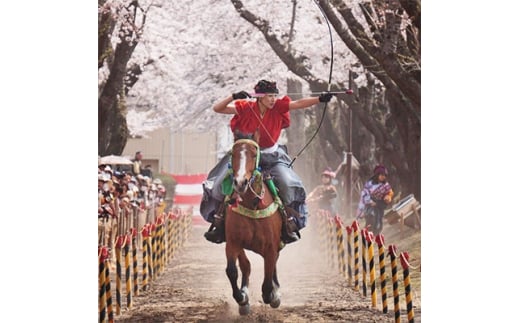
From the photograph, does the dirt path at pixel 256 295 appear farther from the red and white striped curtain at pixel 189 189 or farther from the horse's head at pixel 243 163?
the horse's head at pixel 243 163

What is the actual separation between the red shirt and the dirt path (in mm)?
764

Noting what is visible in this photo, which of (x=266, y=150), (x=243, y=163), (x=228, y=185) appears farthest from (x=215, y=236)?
(x=266, y=150)

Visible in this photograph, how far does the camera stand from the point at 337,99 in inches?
256

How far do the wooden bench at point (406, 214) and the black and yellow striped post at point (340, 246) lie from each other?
360 millimetres

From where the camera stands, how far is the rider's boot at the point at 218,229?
20.9 feet

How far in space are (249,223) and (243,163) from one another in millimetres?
446

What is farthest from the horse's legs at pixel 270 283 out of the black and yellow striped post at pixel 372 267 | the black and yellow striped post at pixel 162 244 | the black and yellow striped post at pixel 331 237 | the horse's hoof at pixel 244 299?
the black and yellow striped post at pixel 162 244

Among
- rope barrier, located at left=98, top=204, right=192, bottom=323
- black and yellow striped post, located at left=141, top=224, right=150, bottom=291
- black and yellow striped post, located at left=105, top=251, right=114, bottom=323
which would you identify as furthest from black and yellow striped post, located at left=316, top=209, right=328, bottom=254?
black and yellow striped post, located at left=105, top=251, right=114, bottom=323

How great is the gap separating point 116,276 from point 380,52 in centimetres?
263

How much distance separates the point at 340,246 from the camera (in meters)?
6.61

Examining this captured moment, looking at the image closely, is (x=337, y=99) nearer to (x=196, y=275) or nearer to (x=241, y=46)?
(x=241, y=46)

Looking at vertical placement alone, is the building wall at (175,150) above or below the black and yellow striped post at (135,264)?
above

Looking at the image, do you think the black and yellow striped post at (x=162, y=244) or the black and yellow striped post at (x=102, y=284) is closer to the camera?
the black and yellow striped post at (x=102, y=284)

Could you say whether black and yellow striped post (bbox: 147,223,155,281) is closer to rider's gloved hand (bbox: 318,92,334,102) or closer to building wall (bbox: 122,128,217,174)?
building wall (bbox: 122,128,217,174)
